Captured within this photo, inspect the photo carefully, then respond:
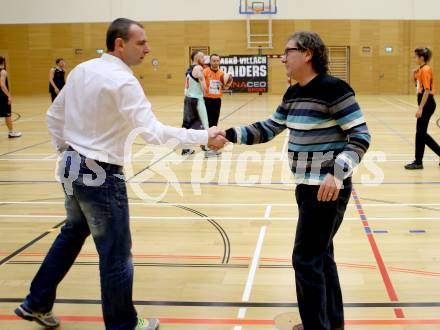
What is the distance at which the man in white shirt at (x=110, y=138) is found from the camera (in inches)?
119

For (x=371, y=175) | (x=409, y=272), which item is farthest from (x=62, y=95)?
(x=371, y=175)

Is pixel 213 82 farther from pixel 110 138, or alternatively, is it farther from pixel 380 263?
pixel 110 138

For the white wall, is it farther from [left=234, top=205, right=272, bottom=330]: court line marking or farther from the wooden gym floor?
[left=234, top=205, right=272, bottom=330]: court line marking

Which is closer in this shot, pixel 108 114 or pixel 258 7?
pixel 108 114

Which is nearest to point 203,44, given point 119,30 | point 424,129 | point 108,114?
point 424,129

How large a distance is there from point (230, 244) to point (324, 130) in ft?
8.33

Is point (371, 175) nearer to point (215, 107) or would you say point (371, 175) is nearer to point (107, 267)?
point (215, 107)

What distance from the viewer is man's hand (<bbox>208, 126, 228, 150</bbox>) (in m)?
3.42

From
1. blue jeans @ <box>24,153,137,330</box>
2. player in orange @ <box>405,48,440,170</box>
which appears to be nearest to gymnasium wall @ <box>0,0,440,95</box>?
player in orange @ <box>405,48,440,170</box>

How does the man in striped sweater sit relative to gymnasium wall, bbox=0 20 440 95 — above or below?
below

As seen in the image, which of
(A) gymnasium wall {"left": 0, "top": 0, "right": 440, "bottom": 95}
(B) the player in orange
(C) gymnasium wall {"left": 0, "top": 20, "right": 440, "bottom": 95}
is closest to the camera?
(B) the player in orange

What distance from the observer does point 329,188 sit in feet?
9.81

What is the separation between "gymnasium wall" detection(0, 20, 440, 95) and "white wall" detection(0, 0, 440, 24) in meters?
0.28

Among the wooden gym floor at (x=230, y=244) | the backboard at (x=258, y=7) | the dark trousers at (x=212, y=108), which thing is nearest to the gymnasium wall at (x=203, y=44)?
the backboard at (x=258, y=7)
